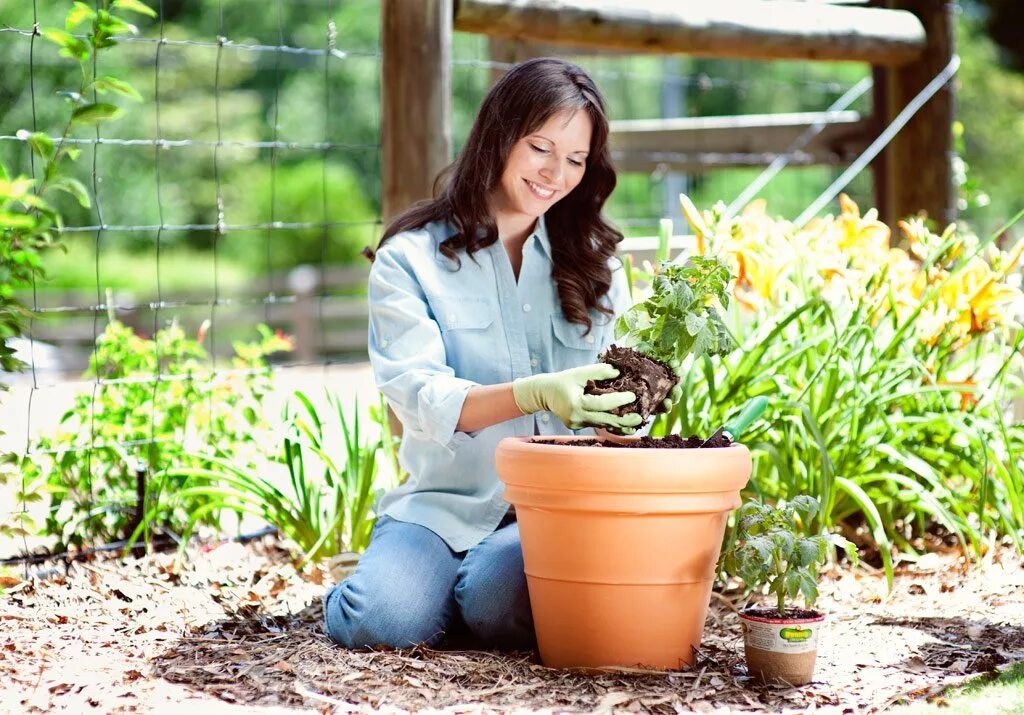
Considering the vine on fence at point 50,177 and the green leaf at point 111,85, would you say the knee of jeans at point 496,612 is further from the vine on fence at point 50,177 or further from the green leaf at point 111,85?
the green leaf at point 111,85

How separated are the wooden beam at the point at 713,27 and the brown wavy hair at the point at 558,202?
0.75 meters

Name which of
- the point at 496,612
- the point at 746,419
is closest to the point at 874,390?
the point at 746,419

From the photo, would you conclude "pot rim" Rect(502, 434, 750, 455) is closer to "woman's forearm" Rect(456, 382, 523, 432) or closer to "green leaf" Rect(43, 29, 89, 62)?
"woman's forearm" Rect(456, 382, 523, 432)

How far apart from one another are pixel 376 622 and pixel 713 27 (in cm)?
208

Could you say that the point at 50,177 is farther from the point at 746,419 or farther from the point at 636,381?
the point at 746,419

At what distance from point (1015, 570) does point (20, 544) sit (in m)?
2.33

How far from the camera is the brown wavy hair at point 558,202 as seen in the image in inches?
80.4

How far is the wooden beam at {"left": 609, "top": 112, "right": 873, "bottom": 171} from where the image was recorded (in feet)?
13.2

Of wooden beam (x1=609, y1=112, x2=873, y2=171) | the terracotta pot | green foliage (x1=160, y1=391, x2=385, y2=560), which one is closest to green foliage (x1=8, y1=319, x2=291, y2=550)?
green foliage (x1=160, y1=391, x2=385, y2=560)

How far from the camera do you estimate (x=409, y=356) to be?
2000 mm

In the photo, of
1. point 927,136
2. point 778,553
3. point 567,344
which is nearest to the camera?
point 778,553

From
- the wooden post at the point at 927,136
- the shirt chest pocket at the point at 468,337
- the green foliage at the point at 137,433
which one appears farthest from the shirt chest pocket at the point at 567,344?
the wooden post at the point at 927,136

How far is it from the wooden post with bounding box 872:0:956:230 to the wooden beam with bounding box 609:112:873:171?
0.91 feet

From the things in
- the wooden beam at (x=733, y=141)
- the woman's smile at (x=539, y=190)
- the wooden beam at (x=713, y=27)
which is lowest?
the woman's smile at (x=539, y=190)
